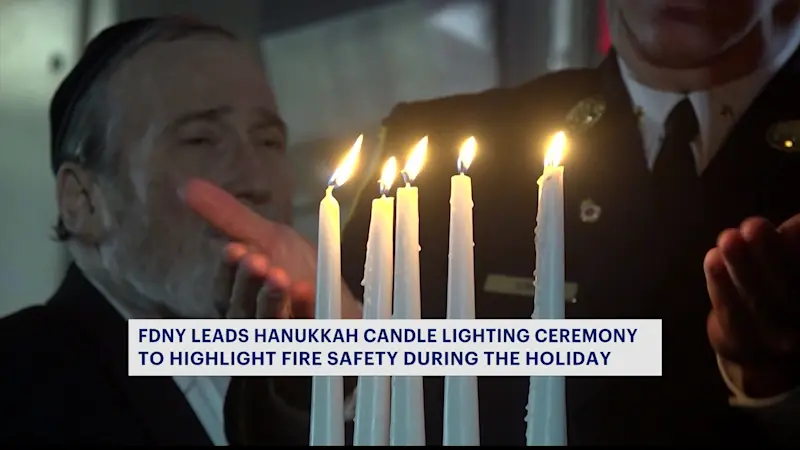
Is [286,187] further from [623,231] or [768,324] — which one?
[768,324]

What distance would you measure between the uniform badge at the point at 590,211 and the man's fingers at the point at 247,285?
332mm

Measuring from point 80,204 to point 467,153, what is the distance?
0.43 metres

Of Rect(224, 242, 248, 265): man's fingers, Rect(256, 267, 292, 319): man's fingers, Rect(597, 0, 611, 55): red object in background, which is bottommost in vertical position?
Rect(256, 267, 292, 319): man's fingers

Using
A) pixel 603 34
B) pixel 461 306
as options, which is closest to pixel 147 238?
pixel 461 306

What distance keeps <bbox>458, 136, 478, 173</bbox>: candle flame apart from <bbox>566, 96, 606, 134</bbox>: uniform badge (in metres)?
0.10

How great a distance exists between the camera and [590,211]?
1.03m

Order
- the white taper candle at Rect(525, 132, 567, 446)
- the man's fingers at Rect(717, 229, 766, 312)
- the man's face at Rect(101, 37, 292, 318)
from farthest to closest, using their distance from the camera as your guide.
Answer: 1. the man's face at Rect(101, 37, 292, 318)
2. the man's fingers at Rect(717, 229, 766, 312)
3. the white taper candle at Rect(525, 132, 567, 446)

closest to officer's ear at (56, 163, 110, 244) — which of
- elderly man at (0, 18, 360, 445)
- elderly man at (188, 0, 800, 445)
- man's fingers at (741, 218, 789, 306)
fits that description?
elderly man at (0, 18, 360, 445)

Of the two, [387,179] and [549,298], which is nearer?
[549,298]

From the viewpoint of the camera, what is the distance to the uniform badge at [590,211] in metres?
1.03

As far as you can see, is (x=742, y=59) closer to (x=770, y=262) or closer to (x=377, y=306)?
(x=770, y=262)

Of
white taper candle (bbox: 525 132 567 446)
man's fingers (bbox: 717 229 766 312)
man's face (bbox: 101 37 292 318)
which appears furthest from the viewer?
man's face (bbox: 101 37 292 318)

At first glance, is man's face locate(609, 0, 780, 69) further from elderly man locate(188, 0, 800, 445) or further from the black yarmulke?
the black yarmulke

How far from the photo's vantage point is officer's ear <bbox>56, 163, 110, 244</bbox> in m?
1.07
